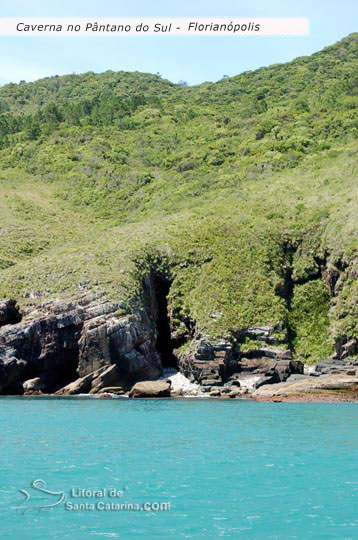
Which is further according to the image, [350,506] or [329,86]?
[329,86]

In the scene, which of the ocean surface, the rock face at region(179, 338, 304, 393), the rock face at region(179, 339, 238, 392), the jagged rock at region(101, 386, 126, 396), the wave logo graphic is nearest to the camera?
the ocean surface

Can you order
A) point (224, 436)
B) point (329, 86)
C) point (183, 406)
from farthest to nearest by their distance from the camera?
point (329, 86)
point (183, 406)
point (224, 436)

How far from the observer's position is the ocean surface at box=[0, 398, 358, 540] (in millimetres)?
20828

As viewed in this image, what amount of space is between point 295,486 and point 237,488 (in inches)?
88.8

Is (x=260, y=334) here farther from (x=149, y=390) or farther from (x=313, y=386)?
(x=149, y=390)

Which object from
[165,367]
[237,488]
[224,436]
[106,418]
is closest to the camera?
[237,488]

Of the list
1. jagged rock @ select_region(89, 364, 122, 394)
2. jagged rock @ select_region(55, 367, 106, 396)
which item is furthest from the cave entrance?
jagged rock @ select_region(55, 367, 106, 396)

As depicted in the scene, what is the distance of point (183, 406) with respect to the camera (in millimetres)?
56812

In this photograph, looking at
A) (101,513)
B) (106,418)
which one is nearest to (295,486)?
(101,513)

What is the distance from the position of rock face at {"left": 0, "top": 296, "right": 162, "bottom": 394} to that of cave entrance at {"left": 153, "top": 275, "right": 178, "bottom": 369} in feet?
29.0

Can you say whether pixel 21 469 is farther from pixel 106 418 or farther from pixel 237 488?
pixel 106 418

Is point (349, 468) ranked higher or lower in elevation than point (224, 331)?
lower

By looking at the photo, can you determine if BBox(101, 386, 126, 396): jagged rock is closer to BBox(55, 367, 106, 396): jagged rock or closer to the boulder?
the boulder

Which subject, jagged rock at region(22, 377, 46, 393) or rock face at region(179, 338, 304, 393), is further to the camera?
rock face at region(179, 338, 304, 393)
